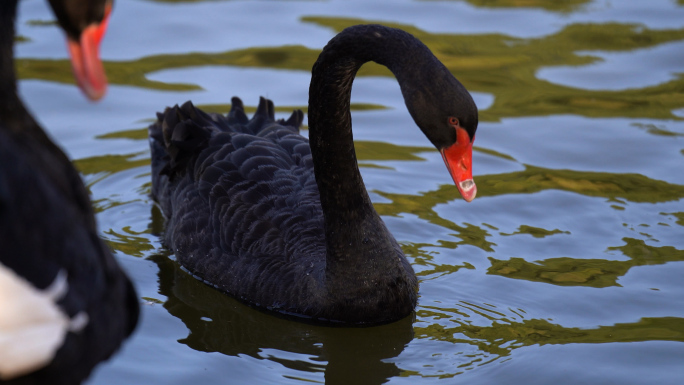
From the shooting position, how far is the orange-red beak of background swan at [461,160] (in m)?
4.47

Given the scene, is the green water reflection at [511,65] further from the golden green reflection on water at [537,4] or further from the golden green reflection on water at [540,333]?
the golden green reflection on water at [540,333]

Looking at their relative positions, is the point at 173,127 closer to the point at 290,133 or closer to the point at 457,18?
the point at 290,133

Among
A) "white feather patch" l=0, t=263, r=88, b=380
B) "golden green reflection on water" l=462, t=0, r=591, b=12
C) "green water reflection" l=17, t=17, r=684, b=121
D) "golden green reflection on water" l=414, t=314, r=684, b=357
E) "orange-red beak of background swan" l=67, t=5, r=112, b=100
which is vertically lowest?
"golden green reflection on water" l=414, t=314, r=684, b=357

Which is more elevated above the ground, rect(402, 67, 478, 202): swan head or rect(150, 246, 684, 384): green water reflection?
rect(402, 67, 478, 202): swan head

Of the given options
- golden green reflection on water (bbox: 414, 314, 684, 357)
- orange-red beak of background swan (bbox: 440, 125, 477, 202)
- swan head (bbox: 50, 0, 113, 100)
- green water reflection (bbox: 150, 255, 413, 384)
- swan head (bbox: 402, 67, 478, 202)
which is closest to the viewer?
swan head (bbox: 50, 0, 113, 100)

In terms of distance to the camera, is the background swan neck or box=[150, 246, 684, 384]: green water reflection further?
box=[150, 246, 684, 384]: green water reflection

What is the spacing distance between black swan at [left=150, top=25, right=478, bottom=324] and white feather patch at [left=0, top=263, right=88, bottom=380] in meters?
1.97

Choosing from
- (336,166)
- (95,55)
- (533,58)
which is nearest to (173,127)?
(336,166)

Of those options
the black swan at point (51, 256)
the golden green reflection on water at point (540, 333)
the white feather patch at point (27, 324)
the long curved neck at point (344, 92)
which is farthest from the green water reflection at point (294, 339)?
the white feather patch at point (27, 324)

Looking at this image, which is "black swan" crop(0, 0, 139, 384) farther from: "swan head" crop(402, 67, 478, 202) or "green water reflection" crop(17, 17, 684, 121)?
"green water reflection" crop(17, 17, 684, 121)

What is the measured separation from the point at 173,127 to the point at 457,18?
16.2 ft

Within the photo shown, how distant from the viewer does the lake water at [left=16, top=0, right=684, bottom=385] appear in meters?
4.76

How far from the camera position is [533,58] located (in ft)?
30.8

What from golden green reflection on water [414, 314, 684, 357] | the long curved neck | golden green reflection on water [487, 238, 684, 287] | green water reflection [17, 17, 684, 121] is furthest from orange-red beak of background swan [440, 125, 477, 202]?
green water reflection [17, 17, 684, 121]
